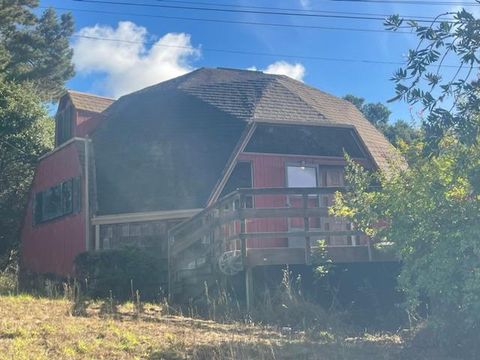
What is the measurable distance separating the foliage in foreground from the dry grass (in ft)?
2.79

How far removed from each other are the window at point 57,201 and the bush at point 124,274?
13.0ft

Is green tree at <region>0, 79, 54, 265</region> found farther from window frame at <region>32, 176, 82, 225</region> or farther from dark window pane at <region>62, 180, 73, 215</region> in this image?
dark window pane at <region>62, 180, 73, 215</region>

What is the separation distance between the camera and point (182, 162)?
15711 millimetres

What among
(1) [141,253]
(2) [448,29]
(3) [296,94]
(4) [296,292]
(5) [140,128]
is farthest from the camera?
(3) [296,94]

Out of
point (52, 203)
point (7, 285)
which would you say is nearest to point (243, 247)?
point (7, 285)

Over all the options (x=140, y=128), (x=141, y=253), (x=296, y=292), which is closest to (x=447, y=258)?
(x=296, y=292)

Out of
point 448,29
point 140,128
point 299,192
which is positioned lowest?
point 299,192

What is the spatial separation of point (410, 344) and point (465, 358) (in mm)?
805

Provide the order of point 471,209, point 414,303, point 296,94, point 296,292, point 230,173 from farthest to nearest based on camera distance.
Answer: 1. point 296,94
2. point 230,173
3. point 296,292
4. point 414,303
5. point 471,209

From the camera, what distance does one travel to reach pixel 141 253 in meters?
12.4

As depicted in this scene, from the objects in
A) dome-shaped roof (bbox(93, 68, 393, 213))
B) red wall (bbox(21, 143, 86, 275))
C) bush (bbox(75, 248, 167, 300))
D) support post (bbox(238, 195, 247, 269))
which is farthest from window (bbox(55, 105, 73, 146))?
support post (bbox(238, 195, 247, 269))

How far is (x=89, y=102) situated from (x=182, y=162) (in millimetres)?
5143

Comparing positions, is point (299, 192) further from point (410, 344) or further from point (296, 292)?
point (410, 344)

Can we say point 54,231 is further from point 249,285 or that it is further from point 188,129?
point 249,285
